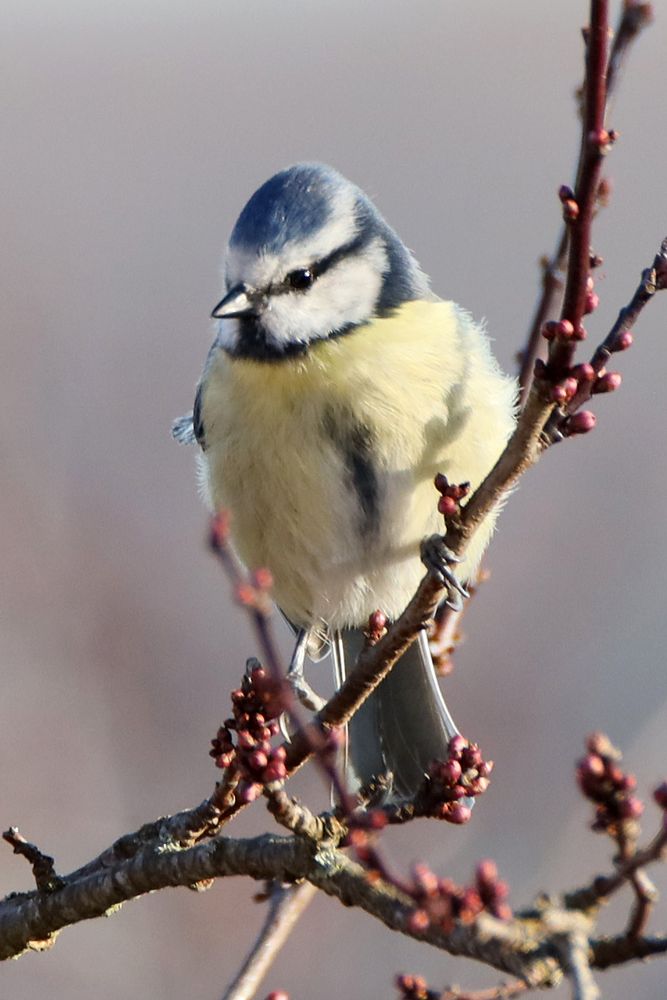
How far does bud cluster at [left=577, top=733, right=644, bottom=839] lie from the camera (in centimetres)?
118

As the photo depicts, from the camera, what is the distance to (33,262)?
496 centimetres

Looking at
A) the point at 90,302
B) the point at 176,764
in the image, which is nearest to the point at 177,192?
the point at 90,302

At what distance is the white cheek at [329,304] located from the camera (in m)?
2.39

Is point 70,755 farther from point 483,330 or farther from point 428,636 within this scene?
point 483,330

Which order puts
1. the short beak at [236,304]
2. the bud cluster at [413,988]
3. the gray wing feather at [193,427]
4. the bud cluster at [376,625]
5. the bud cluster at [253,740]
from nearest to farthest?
the bud cluster at [413,988], the bud cluster at [253,740], the bud cluster at [376,625], the short beak at [236,304], the gray wing feather at [193,427]

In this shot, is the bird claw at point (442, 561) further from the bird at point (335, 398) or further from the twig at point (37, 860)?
the twig at point (37, 860)

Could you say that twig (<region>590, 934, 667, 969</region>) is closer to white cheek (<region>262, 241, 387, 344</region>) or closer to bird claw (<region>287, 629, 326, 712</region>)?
bird claw (<region>287, 629, 326, 712</region>)

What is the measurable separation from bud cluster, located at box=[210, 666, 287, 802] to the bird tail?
903 millimetres

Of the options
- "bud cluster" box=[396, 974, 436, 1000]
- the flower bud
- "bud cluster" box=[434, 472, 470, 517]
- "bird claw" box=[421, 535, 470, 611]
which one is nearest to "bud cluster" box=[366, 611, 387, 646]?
"bird claw" box=[421, 535, 470, 611]

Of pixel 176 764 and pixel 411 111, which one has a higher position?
pixel 411 111

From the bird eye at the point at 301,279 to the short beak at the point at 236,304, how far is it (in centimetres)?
9

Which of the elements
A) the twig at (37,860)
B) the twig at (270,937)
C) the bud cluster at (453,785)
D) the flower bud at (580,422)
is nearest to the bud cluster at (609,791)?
the flower bud at (580,422)

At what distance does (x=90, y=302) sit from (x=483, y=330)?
262 centimetres

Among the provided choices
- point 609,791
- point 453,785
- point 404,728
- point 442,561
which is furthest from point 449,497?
point 404,728
